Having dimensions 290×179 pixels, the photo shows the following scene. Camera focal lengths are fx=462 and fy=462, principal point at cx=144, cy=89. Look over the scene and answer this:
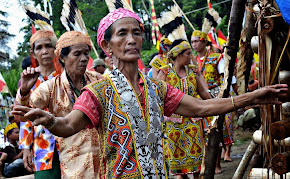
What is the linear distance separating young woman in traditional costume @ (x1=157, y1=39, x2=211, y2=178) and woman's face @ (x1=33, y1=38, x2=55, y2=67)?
2.05 metres

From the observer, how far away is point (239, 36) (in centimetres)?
401

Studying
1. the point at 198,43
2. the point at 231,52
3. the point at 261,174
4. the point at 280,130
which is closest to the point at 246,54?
the point at 231,52

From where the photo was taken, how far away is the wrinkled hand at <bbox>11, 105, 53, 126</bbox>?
2389mm

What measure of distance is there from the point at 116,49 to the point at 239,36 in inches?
57.1

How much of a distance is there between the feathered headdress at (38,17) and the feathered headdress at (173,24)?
2423 millimetres

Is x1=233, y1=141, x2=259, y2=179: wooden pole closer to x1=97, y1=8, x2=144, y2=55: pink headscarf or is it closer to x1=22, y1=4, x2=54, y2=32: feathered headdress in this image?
x1=97, y1=8, x2=144, y2=55: pink headscarf

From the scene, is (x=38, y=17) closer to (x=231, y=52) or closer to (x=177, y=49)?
(x=177, y=49)

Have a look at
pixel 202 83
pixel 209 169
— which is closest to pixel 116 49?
pixel 209 169

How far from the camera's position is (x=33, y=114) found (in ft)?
7.89

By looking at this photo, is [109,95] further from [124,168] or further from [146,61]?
[146,61]

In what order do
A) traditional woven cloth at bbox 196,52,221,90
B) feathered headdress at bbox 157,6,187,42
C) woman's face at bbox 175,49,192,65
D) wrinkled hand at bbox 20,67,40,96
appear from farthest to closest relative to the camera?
traditional woven cloth at bbox 196,52,221,90, feathered headdress at bbox 157,6,187,42, woman's face at bbox 175,49,192,65, wrinkled hand at bbox 20,67,40,96

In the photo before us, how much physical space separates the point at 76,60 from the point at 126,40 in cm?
121

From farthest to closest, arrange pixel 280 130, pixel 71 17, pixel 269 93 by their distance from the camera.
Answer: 1. pixel 71 17
2. pixel 280 130
3. pixel 269 93

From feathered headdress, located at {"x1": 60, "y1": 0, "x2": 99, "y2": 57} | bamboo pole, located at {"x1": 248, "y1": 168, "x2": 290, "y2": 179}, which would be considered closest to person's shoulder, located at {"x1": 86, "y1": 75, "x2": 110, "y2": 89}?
bamboo pole, located at {"x1": 248, "y1": 168, "x2": 290, "y2": 179}
